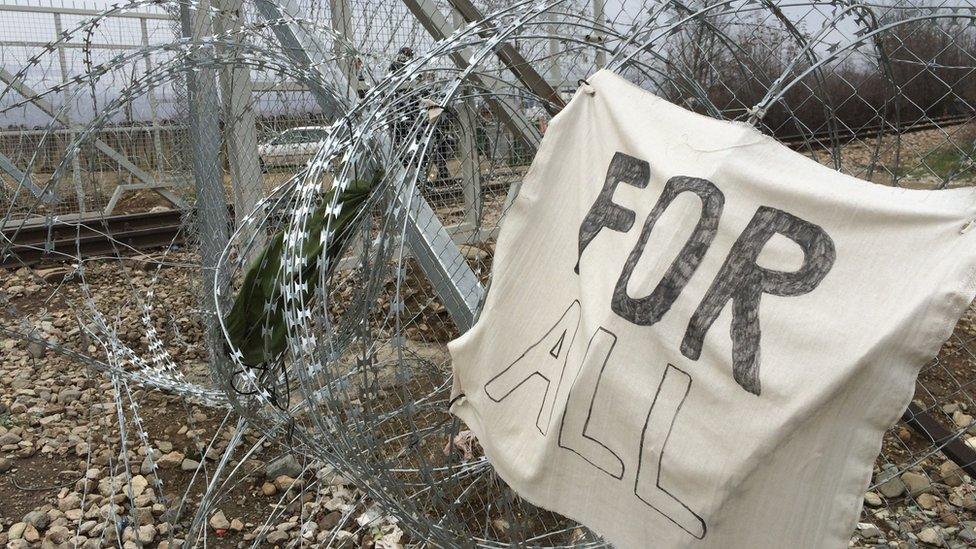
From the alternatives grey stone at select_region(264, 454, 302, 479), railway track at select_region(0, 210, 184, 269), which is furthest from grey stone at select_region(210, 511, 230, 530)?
railway track at select_region(0, 210, 184, 269)

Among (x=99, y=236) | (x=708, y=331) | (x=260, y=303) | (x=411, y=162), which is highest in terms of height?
(x=411, y=162)

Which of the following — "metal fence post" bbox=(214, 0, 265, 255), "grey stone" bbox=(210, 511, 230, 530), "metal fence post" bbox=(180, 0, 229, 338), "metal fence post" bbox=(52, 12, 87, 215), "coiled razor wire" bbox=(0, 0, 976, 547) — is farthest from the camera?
"metal fence post" bbox=(52, 12, 87, 215)

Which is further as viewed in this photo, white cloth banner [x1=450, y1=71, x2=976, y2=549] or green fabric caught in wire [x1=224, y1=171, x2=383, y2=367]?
green fabric caught in wire [x1=224, y1=171, x2=383, y2=367]

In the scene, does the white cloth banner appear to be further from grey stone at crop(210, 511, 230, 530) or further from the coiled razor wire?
grey stone at crop(210, 511, 230, 530)

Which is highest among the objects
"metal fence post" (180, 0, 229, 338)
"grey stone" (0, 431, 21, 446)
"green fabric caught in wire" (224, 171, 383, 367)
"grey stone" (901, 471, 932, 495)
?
"metal fence post" (180, 0, 229, 338)

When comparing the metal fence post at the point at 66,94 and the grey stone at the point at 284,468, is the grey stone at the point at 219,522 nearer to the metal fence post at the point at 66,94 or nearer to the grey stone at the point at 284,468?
the grey stone at the point at 284,468

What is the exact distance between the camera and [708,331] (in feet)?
5.26

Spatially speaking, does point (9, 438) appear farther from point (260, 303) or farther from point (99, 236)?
point (99, 236)

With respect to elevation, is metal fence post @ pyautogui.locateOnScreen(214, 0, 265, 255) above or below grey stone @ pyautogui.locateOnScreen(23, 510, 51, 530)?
above

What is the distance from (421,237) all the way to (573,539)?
140 centimetres

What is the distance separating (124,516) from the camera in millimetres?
3910

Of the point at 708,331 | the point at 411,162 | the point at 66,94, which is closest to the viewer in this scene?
the point at 708,331

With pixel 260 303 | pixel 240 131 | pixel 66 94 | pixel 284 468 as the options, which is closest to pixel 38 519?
pixel 284 468

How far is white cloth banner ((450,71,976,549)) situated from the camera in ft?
4.76
